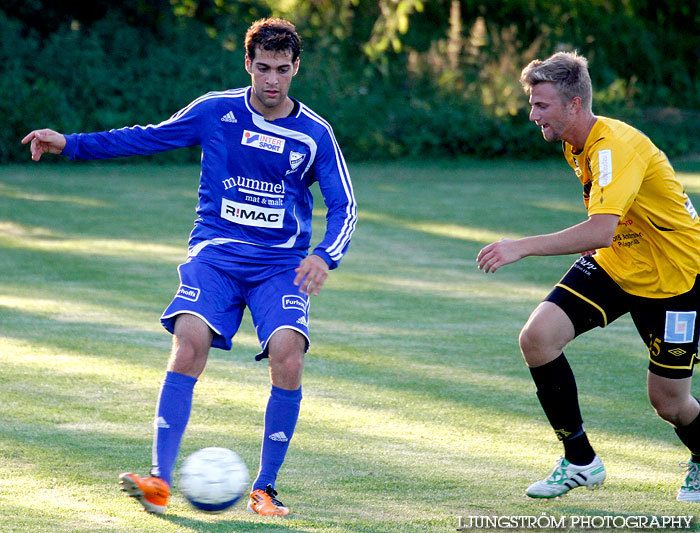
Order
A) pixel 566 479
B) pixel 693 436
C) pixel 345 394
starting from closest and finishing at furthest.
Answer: pixel 566 479 < pixel 693 436 < pixel 345 394

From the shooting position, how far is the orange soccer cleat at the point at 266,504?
427cm

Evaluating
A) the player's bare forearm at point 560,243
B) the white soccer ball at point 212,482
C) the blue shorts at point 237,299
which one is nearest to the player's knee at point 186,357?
the blue shorts at point 237,299

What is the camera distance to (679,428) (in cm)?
488

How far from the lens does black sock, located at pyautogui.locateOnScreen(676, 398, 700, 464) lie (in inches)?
191

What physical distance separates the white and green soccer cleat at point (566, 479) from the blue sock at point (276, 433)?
3.78 feet

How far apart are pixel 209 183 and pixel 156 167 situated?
49.9ft

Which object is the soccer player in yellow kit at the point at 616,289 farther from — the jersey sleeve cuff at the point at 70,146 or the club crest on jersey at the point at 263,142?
the jersey sleeve cuff at the point at 70,146

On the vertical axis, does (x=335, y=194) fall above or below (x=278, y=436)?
above

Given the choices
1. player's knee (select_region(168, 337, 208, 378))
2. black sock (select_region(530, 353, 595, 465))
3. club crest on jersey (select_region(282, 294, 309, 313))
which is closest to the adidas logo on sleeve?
player's knee (select_region(168, 337, 208, 378))

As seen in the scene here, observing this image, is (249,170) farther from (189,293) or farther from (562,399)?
(562,399)

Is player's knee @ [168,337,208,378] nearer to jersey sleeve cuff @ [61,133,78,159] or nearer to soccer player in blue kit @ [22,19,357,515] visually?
soccer player in blue kit @ [22,19,357,515]

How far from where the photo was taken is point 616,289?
4.80 m

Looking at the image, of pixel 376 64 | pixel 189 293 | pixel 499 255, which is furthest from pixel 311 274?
pixel 376 64

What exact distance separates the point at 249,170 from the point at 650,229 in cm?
191
